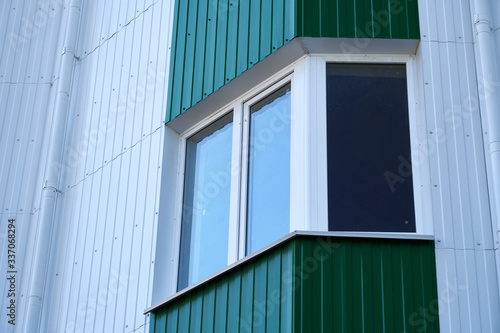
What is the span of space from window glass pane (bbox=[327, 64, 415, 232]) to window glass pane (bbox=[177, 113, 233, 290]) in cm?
136

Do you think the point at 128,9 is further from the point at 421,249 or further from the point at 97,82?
the point at 421,249

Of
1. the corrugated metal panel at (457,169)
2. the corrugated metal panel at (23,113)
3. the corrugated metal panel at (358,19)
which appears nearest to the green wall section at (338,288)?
the corrugated metal panel at (457,169)

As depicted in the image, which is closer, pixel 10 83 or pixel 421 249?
pixel 421 249

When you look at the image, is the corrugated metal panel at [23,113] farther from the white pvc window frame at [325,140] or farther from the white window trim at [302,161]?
the white pvc window frame at [325,140]

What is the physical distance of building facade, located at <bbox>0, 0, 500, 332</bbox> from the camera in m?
8.03

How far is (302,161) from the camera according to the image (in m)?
8.71

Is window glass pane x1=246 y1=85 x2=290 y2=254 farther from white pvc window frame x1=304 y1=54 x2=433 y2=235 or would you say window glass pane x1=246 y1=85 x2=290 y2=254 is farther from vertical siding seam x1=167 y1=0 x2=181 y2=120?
vertical siding seam x1=167 y1=0 x2=181 y2=120

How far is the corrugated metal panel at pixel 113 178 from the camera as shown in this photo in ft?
32.9

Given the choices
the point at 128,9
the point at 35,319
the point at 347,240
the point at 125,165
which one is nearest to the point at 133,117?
the point at 125,165

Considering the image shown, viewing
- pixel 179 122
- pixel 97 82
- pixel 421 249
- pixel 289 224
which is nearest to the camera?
pixel 421 249

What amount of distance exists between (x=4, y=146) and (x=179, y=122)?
3652mm

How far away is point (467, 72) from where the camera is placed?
884 centimetres

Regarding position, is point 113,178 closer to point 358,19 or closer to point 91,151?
point 91,151

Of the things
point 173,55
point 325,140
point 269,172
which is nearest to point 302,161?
point 325,140
